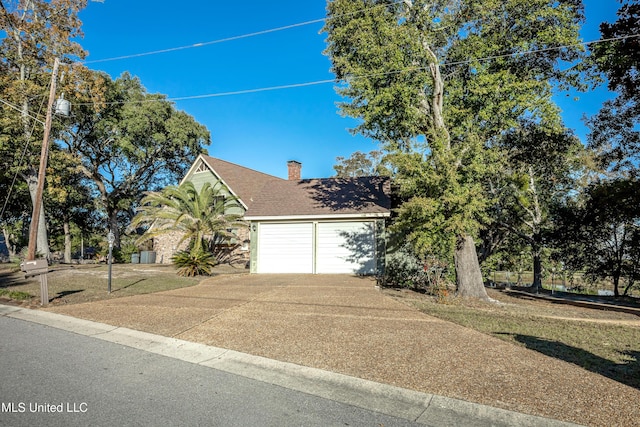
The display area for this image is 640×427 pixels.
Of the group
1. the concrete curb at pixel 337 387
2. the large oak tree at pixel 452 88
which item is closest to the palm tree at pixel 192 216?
the large oak tree at pixel 452 88

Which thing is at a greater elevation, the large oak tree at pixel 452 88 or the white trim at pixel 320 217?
the large oak tree at pixel 452 88

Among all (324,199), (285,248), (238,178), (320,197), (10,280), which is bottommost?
(10,280)

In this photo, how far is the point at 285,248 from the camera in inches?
669

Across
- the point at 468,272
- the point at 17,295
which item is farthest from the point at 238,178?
the point at 468,272

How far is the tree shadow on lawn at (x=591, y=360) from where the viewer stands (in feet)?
14.5

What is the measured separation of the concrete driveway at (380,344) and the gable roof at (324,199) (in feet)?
20.2

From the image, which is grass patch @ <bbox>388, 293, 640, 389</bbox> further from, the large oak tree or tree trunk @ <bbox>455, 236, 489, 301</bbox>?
the large oak tree

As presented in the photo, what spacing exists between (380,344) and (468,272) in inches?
251

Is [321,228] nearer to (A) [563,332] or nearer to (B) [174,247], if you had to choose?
(A) [563,332]

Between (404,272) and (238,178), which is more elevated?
(238,178)

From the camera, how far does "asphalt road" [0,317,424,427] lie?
3.47 m

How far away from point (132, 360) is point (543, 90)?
41.7 feet

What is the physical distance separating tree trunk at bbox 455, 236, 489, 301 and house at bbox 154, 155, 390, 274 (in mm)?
4426

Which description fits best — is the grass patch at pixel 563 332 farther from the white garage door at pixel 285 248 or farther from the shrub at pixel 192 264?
the shrub at pixel 192 264
